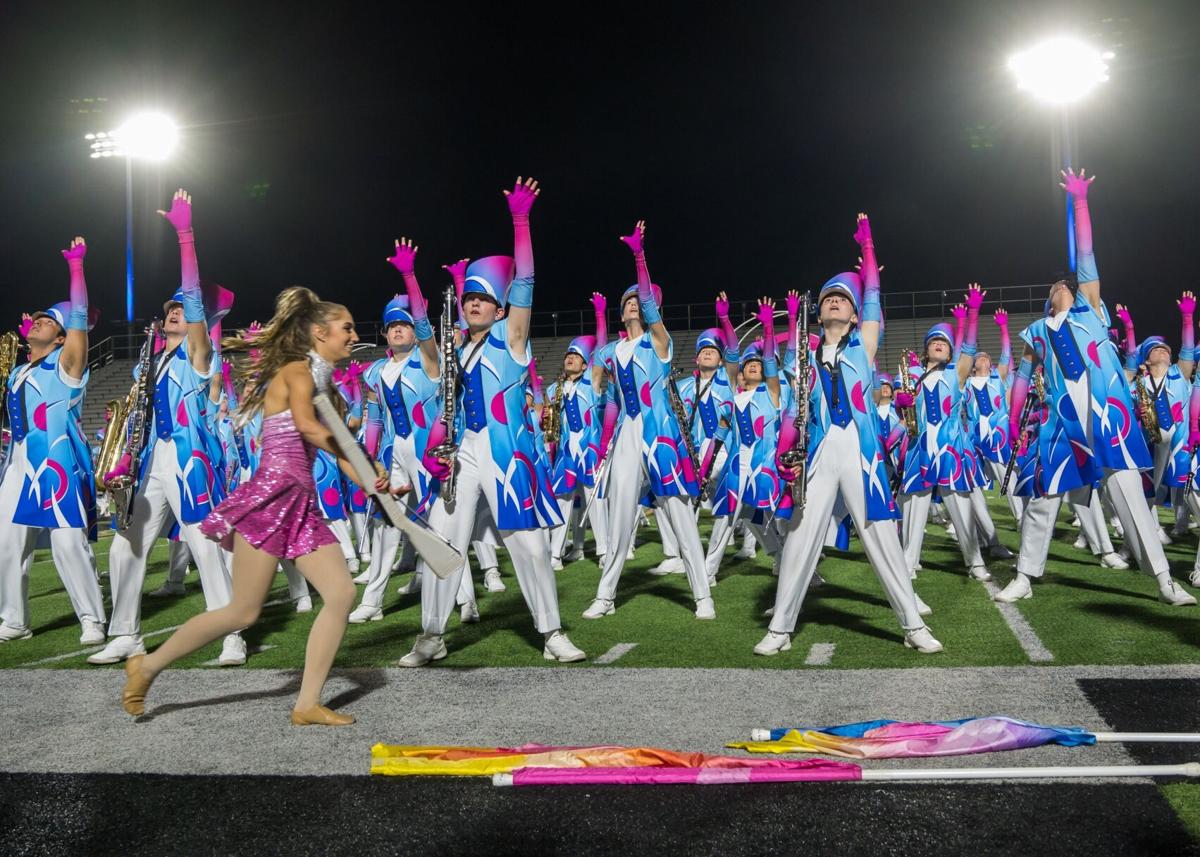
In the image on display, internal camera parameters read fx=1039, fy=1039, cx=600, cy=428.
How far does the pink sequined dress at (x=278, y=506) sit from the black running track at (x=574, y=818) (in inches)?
39.2

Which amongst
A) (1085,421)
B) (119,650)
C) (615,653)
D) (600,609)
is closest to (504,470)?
(615,653)

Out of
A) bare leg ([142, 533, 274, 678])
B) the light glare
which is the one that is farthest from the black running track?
the light glare

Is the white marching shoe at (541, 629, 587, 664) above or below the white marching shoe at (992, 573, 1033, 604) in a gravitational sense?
above

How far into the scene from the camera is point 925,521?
27.8 feet

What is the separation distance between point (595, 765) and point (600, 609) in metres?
3.80

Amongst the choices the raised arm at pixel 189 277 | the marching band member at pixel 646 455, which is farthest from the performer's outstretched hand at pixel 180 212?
the marching band member at pixel 646 455

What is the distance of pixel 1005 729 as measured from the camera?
3.69 meters

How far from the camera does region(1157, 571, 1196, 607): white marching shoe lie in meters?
6.76

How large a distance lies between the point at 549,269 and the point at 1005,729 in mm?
31581

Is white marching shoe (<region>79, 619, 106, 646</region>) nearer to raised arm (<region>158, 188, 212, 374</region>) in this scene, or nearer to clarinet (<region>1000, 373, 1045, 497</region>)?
raised arm (<region>158, 188, 212, 374</region>)

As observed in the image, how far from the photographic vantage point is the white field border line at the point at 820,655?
5477 millimetres

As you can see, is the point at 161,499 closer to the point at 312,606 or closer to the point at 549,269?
the point at 312,606

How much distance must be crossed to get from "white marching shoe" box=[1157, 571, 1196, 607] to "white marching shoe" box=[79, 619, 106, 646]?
6.99 meters

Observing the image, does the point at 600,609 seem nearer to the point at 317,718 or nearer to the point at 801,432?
the point at 801,432
